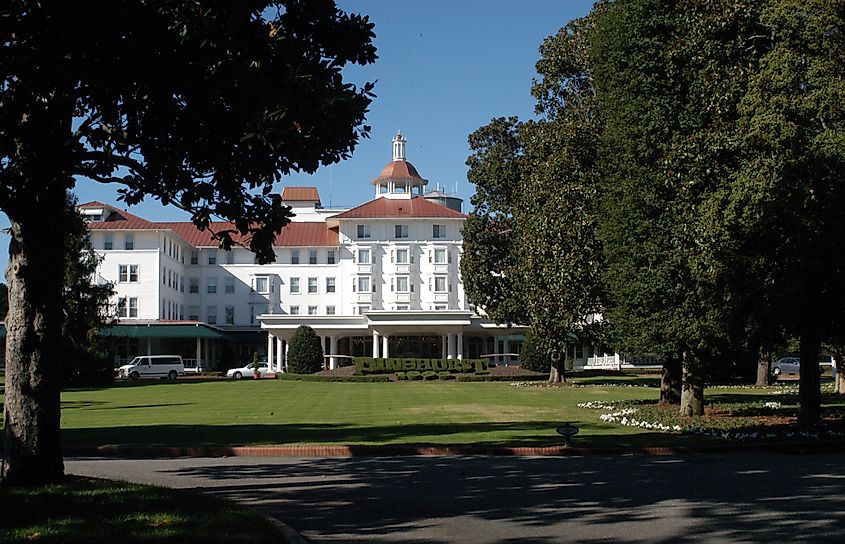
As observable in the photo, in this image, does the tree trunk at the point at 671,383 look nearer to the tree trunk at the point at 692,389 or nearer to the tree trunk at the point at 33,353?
the tree trunk at the point at 692,389

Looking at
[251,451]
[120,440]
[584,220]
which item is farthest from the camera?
[584,220]

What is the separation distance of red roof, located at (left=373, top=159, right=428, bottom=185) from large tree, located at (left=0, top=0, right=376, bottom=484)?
84.3 metres

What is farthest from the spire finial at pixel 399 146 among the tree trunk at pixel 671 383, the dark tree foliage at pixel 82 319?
the tree trunk at pixel 671 383

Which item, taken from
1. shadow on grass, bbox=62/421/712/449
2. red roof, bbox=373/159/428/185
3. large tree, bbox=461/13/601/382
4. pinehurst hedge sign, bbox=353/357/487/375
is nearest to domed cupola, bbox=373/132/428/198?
red roof, bbox=373/159/428/185

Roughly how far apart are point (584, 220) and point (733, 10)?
389 inches

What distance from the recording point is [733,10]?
77.1 ft

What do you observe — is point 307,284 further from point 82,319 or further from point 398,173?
point 82,319

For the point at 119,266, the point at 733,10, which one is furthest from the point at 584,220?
the point at 119,266

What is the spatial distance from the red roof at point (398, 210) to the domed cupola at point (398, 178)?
4.29 meters

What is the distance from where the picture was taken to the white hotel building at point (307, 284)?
263 ft

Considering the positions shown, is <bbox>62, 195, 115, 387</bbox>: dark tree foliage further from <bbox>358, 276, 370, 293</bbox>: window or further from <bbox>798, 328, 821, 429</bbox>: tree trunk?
<bbox>798, 328, 821, 429</bbox>: tree trunk

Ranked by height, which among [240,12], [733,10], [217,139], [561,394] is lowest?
[561,394]

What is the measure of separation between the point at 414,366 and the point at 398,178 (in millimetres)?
39019

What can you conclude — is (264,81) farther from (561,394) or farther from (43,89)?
(561,394)
